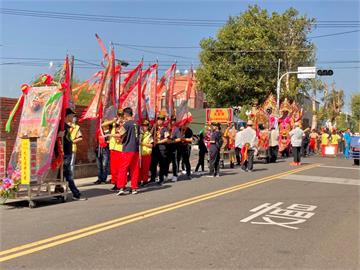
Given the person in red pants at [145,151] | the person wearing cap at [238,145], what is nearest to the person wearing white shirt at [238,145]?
the person wearing cap at [238,145]

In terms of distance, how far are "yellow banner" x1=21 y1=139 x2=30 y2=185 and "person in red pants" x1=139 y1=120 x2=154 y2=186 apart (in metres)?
3.79

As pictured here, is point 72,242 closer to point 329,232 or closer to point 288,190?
point 329,232

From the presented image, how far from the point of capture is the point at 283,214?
8.36 metres

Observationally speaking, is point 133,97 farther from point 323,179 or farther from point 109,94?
point 323,179

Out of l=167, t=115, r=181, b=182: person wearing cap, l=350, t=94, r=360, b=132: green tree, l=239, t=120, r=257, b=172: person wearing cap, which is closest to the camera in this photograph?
l=167, t=115, r=181, b=182: person wearing cap

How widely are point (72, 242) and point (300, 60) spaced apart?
117ft

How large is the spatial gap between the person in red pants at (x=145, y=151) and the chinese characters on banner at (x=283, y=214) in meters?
4.05

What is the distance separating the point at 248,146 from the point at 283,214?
859 cm

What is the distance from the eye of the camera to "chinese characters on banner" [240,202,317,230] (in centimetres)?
763

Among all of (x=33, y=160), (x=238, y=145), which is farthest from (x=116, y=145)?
(x=238, y=145)

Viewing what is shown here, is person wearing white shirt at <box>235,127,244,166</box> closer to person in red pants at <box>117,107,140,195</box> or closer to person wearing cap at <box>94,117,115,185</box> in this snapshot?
person wearing cap at <box>94,117,115,185</box>

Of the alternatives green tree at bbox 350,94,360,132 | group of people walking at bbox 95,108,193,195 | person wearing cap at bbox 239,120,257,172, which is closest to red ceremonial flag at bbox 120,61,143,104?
group of people walking at bbox 95,108,193,195

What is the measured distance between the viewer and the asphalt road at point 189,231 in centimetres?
541

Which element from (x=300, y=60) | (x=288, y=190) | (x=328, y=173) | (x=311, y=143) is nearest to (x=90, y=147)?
(x=288, y=190)
